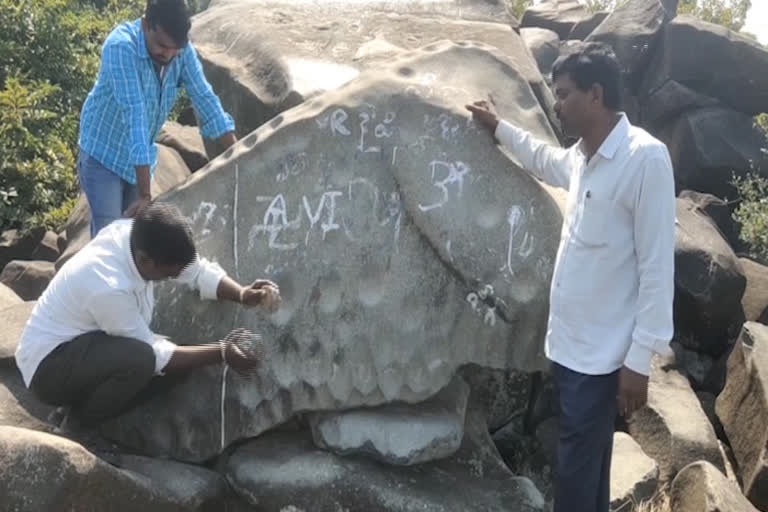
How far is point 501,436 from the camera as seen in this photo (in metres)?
4.43

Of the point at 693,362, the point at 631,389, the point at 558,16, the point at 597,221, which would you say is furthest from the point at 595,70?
the point at 558,16

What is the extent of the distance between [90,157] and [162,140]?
1.99m

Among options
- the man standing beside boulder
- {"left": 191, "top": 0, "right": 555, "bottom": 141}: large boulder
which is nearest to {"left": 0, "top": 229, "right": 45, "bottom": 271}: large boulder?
{"left": 191, "top": 0, "right": 555, "bottom": 141}: large boulder

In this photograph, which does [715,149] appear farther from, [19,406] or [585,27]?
[19,406]

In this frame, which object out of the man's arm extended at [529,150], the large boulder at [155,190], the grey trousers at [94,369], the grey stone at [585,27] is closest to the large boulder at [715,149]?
the grey stone at [585,27]

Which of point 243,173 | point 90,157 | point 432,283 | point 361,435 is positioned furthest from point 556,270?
point 90,157

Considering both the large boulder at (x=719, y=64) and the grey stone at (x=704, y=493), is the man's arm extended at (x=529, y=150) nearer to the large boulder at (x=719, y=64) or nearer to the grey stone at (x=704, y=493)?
the grey stone at (x=704, y=493)

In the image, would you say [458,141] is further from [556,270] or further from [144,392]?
[144,392]

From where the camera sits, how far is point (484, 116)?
12.4 ft

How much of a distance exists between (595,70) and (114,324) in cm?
185

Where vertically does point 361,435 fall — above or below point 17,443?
below

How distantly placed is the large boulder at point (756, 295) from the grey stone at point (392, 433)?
2.88 meters

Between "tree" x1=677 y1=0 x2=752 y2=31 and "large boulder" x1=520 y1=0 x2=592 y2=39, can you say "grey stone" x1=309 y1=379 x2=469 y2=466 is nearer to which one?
"large boulder" x1=520 y1=0 x2=592 y2=39

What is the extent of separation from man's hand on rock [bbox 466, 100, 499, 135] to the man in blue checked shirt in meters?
1.24
